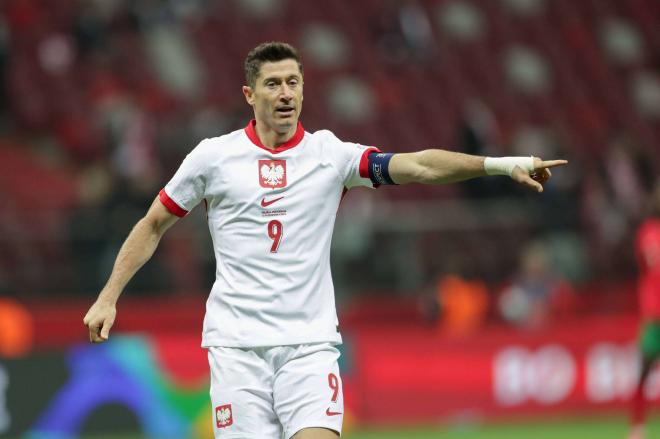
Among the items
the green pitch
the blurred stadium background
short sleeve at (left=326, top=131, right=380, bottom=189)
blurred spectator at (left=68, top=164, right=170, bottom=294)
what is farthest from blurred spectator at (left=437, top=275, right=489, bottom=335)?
short sleeve at (left=326, top=131, right=380, bottom=189)

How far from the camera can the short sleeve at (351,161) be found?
253 inches

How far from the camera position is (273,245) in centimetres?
632

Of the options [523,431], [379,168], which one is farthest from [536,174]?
[523,431]

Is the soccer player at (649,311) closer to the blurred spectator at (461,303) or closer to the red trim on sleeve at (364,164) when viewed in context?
the blurred spectator at (461,303)

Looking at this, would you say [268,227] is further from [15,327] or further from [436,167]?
[15,327]

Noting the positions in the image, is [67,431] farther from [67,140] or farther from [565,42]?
[565,42]

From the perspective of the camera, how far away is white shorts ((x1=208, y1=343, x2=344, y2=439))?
614 cm

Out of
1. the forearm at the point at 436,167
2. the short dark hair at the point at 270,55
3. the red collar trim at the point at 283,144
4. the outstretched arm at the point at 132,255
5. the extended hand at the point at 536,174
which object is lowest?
the outstretched arm at the point at 132,255

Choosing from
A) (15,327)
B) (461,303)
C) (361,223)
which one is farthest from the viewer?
(461,303)

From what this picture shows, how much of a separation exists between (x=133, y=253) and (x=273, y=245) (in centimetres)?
69

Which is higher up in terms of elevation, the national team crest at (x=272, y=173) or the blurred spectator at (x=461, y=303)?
the national team crest at (x=272, y=173)

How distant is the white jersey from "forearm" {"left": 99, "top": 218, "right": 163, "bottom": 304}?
0.53 feet

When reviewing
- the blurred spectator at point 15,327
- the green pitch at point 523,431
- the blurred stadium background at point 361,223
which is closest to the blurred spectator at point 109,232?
the blurred stadium background at point 361,223

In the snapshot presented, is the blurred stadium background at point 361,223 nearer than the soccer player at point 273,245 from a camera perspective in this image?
No
